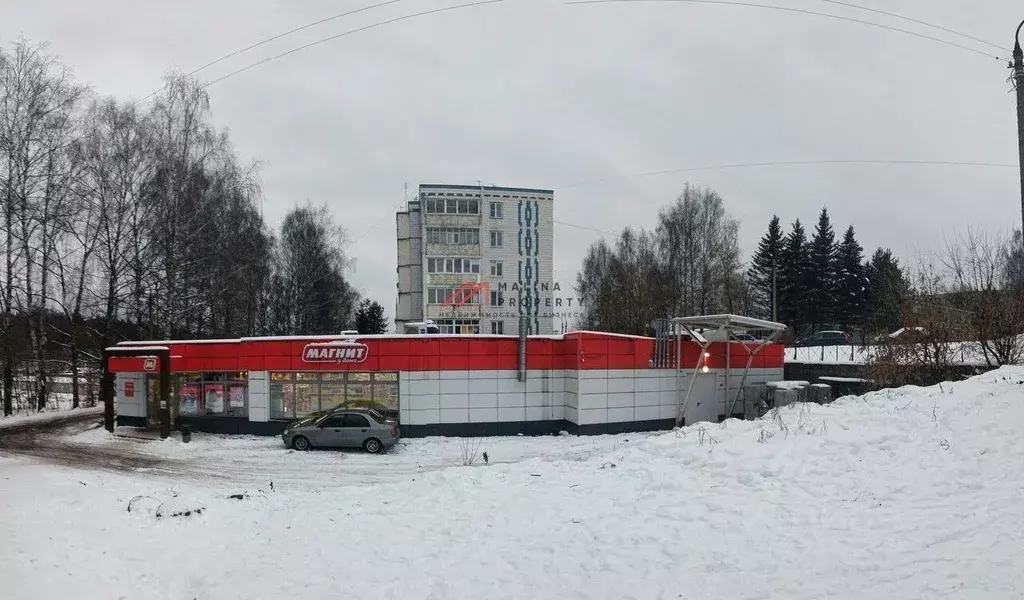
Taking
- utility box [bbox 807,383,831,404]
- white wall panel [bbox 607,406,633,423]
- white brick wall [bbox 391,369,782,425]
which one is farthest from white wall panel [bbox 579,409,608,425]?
utility box [bbox 807,383,831,404]

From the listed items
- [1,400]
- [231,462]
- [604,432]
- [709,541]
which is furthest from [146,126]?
[709,541]

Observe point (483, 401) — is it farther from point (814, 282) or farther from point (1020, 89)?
point (814, 282)

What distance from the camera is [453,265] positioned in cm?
4400

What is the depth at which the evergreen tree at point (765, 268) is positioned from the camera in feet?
189

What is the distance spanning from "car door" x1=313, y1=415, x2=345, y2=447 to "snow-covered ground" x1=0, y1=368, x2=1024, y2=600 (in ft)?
29.8

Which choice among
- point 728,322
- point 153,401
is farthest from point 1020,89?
point 153,401

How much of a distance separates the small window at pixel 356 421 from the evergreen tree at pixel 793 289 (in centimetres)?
4843

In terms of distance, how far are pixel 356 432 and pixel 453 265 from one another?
24893mm

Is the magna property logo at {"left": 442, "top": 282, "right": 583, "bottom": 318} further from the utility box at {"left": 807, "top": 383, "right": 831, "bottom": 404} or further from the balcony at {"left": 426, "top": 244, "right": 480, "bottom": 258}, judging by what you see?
the utility box at {"left": 807, "top": 383, "right": 831, "bottom": 404}

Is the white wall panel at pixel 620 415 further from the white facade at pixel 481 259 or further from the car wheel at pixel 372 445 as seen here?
the white facade at pixel 481 259

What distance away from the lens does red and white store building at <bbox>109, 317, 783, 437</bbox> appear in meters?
23.0

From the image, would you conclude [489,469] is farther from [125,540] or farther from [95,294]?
[95,294]

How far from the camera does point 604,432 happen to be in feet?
77.6

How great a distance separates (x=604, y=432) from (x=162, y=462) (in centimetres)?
1606
